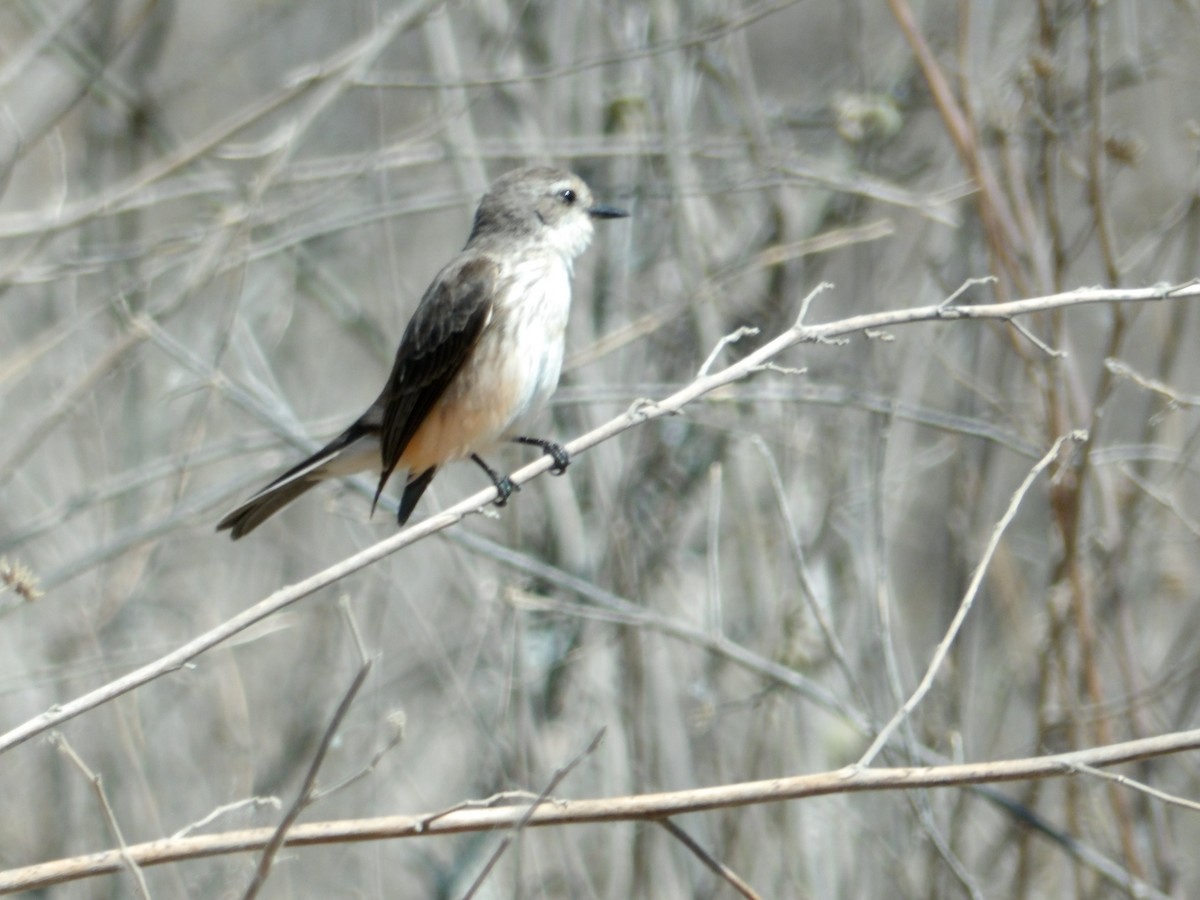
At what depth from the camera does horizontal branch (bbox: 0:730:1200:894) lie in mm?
2350

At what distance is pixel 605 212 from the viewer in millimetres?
4500

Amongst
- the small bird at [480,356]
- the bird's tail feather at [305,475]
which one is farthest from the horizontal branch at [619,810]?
the small bird at [480,356]

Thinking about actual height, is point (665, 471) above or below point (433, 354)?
below

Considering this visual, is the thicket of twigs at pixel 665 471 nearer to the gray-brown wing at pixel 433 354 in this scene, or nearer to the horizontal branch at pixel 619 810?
the gray-brown wing at pixel 433 354

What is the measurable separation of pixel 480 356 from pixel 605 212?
65 cm

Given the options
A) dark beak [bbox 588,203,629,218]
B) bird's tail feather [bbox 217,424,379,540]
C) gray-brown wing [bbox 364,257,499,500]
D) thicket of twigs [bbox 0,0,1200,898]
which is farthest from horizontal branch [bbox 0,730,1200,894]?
dark beak [bbox 588,203,629,218]

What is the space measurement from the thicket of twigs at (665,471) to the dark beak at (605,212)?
35 cm

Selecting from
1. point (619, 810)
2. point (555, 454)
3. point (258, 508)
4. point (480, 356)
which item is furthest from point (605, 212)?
point (619, 810)

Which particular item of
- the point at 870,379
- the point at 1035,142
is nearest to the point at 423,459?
the point at 870,379

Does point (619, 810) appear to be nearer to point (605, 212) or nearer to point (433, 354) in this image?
point (433, 354)

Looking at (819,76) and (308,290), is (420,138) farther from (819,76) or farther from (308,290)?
(819,76)

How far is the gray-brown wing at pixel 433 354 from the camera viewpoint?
14.3 ft

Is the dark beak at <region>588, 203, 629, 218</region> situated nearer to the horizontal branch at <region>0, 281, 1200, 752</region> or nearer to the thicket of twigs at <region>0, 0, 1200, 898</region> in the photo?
the thicket of twigs at <region>0, 0, 1200, 898</region>

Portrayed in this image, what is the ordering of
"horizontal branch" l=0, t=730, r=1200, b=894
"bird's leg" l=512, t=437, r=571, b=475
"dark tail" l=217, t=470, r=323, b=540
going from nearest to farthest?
"horizontal branch" l=0, t=730, r=1200, b=894
"bird's leg" l=512, t=437, r=571, b=475
"dark tail" l=217, t=470, r=323, b=540
